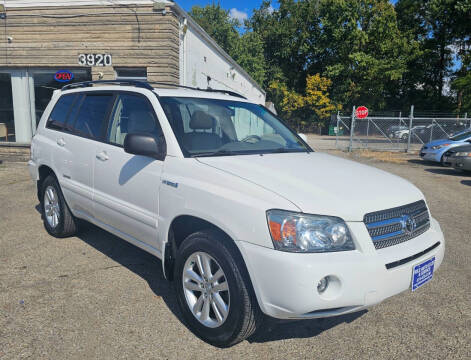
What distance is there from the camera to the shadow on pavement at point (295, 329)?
2.70 metres

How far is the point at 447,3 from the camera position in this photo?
34.4 metres

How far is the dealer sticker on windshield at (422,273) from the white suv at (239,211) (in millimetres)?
15

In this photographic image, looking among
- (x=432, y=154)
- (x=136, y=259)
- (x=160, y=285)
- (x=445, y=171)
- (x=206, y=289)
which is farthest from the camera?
(x=432, y=154)

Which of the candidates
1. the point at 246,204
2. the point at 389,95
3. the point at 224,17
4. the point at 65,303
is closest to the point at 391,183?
the point at 246,204

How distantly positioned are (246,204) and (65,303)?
6.37 feet

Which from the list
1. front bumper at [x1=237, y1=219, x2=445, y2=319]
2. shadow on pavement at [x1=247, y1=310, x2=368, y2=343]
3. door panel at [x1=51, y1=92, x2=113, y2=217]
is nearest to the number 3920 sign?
door panel at [x1=51, y1=92, x2=113, y2=217]

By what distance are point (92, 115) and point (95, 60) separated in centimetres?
769

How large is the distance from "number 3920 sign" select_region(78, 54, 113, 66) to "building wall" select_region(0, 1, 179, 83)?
0.12 metres

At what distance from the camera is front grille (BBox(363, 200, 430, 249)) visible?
2318 mm

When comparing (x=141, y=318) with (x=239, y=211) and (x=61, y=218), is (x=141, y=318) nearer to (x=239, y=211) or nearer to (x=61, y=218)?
(x=239, y=211)

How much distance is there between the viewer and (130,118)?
3488 mm

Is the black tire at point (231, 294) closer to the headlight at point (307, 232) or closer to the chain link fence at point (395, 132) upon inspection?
the headlight at point (307, 232)

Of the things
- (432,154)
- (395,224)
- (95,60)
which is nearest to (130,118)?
(395,224)

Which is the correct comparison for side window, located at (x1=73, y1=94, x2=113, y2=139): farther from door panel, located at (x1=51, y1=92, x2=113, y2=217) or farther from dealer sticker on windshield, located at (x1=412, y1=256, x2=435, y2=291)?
dealer sticker on windshield, located at (x1=412, y1=256, x2=435, y2=291)
